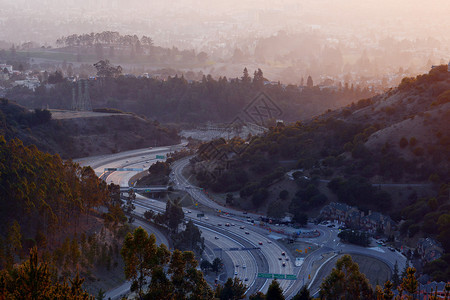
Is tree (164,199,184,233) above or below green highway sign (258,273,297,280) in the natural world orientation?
above

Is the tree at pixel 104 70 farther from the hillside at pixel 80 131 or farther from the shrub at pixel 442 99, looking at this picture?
the shrub at pixel 442 99

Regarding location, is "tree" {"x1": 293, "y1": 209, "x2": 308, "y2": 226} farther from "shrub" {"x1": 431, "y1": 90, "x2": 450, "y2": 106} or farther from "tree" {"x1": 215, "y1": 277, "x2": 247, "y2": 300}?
"shrub" {"x1": 431, "y1": 90, "x2": 450, "y2": 106}

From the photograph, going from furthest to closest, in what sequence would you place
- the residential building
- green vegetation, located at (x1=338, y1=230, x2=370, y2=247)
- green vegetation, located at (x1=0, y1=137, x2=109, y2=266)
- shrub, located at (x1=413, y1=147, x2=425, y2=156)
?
shrub, located at (x1=413, y1=147, x2=425, y2=156), green vegetation, located at (x1=338, y1=230, x2=370, y2=247), the residential building, green vegetation, located at (x1=0, y1=137, x2=109, y2=266)

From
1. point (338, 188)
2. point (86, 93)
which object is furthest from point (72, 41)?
point (338, 188)

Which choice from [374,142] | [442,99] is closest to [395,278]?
[374,142]

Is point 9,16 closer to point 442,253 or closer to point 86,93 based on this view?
point 86,93

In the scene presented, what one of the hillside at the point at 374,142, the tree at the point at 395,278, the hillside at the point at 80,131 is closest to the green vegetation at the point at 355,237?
the tree at the point at 395,278

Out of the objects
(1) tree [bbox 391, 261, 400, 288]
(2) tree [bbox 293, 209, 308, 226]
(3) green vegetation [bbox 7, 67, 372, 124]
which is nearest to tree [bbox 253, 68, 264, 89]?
(3) green vegetation [bbox 7, 67, 372, 124]
